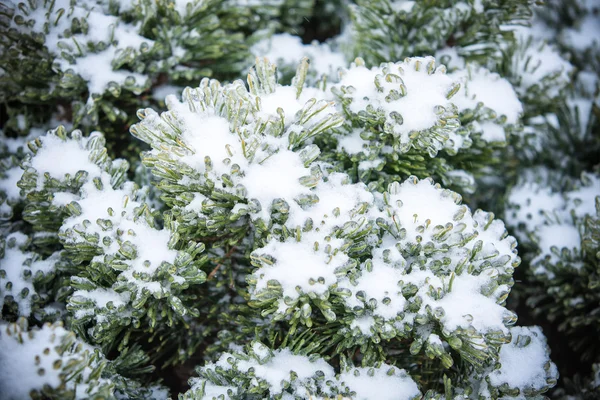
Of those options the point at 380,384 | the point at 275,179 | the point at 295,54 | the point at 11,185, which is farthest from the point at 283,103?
the point at 11,185

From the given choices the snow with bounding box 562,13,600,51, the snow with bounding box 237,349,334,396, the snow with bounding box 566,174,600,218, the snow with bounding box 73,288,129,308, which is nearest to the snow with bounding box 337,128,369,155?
the snow with bounding box 237,349,334,396

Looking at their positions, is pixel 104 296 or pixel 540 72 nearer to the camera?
pixel 104 296

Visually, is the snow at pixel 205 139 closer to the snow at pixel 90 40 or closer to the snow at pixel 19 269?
the snow at pixel 90 40

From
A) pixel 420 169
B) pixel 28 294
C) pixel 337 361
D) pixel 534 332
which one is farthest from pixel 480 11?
pixel 28 294

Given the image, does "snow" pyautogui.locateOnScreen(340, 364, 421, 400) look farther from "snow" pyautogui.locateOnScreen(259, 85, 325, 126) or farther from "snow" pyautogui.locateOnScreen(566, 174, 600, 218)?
"snow" pyautogui.locateOnScreen(566, 174, 600, 218)

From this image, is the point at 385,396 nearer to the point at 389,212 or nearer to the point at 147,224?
the point at 389,212

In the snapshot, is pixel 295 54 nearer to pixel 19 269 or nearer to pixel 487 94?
pixel 487 94

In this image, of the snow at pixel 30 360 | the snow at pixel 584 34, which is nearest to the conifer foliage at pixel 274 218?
the snow at pixel 30 360

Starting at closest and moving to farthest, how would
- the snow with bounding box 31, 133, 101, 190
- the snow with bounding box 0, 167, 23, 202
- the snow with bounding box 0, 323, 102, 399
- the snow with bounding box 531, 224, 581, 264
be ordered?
the snow with bounding box 0, 323, 102, 399 → the snow with bounding box 31, 133, 101, 190 → the snow with bounding box 0, 167, 23, 202 → the snow with bounding box 531, 224, 581, 264
